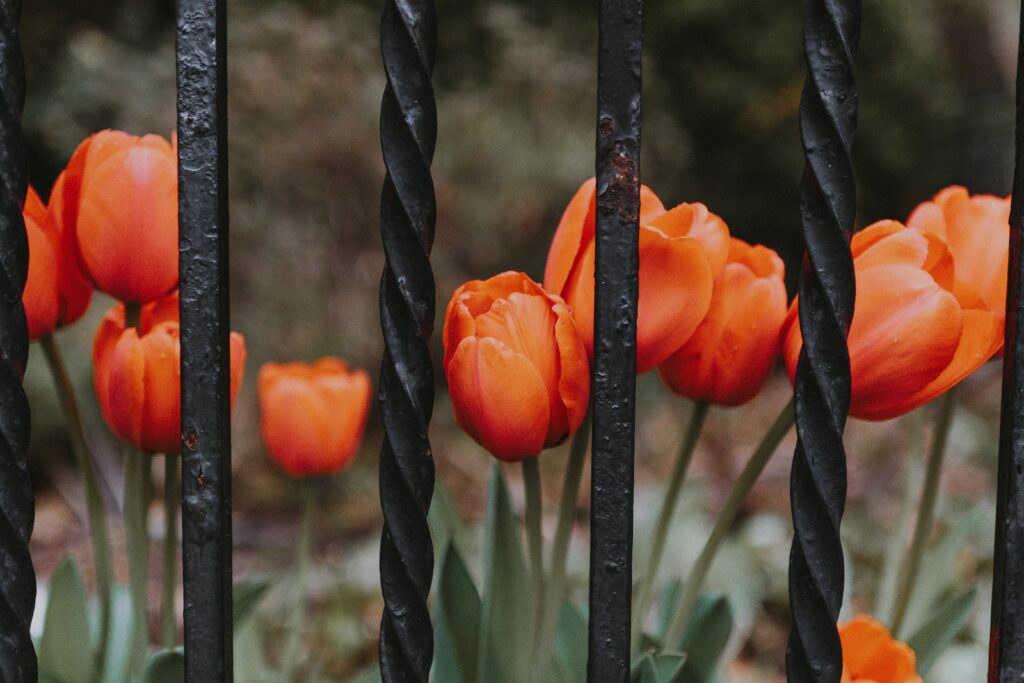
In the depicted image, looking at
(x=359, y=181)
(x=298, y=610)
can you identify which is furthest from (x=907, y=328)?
(x=359, y=181)

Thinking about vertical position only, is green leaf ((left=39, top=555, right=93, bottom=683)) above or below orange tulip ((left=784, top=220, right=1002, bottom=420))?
below

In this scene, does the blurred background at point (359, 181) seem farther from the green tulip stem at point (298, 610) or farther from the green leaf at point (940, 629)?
the green leaf at point (940, 629)

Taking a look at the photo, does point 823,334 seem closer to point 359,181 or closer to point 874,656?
point 874,656

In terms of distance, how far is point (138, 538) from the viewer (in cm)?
54

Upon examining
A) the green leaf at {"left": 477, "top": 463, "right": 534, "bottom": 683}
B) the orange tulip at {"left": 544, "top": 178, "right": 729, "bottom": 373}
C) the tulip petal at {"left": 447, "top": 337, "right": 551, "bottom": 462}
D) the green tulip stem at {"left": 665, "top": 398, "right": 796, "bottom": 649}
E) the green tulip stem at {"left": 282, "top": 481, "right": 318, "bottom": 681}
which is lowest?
the green tulip stem at {"left": 282, "top": 481, "right": 318, "bottom": 681}

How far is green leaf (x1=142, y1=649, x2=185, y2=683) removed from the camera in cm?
49

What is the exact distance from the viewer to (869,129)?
11.8 feet

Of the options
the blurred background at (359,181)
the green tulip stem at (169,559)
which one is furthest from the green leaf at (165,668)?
the blurred background at (359,181)

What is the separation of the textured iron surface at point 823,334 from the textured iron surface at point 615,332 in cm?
7

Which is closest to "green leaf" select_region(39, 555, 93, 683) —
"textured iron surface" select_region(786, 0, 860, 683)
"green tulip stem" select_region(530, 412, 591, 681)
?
"green tulip stem" select_region(530, 412, 591, 681)

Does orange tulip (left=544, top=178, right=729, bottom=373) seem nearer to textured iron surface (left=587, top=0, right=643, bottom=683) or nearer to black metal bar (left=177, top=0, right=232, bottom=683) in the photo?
textured iron surface (left=587, top=0, right=643, bottom=683)

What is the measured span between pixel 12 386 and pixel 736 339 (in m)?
0.33

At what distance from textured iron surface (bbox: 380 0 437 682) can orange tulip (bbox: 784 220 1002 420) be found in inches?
7.2

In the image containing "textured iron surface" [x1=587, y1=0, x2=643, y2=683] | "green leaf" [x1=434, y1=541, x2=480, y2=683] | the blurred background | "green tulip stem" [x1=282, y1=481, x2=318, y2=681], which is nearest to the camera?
"textured iron surface" [x1=587, y1=0, x2=643, y2=683]
